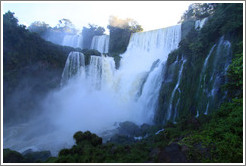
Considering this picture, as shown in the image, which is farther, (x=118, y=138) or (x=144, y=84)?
(x=144, y=84)

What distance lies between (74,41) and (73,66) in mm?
19330

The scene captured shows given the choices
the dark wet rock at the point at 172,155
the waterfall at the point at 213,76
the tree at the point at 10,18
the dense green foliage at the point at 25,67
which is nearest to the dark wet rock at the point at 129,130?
the waterfall at the point at 213,76

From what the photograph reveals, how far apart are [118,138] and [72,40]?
1250 inches

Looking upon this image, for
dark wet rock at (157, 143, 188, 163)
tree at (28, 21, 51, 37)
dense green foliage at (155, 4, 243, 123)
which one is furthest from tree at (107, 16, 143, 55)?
dark wet rock at (157, 143, 188, 163)

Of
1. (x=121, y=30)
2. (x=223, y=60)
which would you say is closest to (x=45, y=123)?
(x=223, y=60)

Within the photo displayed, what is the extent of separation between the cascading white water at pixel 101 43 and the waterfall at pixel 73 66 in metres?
12.4

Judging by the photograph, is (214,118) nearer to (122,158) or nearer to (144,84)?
(122,158)

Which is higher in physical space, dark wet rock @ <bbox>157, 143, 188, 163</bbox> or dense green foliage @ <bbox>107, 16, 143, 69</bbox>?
dense green foliage @ <bbox>107, 16, 143, 69</bbox>

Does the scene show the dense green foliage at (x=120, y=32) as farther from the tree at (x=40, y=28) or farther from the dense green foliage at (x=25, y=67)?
the tree at (x=40, y=28)

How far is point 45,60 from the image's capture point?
17.0 m

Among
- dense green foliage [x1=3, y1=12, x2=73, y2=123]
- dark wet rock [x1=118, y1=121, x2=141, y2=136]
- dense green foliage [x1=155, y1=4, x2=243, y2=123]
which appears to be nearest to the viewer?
dense green foliage [x1=155, y1=4, x2=243, y2=123]

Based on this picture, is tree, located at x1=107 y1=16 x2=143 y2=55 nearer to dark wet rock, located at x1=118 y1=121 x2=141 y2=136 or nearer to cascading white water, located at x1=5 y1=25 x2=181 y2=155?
cascading white water, located at x1=5 y1=25 x2=181 y2=155

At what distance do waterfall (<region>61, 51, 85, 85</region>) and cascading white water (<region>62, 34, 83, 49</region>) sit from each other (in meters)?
16.9

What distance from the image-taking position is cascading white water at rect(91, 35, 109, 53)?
31156mm
